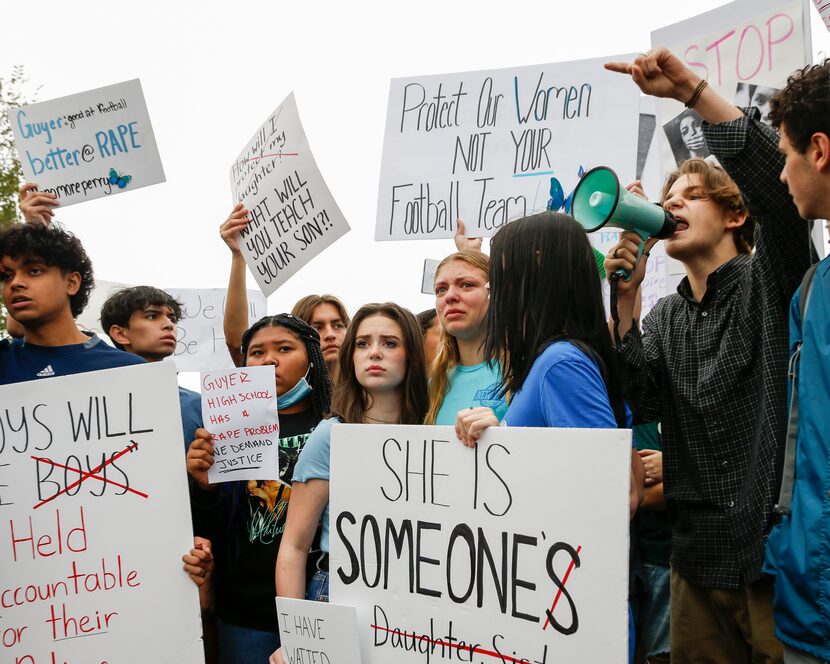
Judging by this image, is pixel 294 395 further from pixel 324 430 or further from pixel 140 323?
pixel 140 323

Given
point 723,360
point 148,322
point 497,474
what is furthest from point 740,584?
point 148,322

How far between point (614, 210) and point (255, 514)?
1711mm

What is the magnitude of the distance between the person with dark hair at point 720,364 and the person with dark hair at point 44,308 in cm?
207

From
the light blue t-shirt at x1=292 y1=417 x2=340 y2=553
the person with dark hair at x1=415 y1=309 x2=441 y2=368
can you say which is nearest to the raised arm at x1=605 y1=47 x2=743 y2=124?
the light blue t-shirt at x1=292 y1=417 x2=340 y2=553

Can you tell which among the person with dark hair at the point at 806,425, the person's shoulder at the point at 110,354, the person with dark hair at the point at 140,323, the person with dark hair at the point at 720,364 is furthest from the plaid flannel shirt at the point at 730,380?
the person with dark hair at the point at 140,323

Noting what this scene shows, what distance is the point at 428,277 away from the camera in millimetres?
5750

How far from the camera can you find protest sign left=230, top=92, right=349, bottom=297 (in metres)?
4.02

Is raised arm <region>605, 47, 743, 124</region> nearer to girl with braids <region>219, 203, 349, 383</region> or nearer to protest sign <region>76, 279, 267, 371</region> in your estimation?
girl with braids <region>219, 203, 349, 383</region>

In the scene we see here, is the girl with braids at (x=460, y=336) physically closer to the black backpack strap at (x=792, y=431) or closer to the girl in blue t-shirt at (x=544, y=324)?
the girl in blue t-shirt at (x=544, y=324)

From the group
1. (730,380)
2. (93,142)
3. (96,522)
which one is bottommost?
(96,522)

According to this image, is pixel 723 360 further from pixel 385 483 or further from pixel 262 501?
pixel 262 501

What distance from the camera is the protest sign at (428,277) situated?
5.70 m

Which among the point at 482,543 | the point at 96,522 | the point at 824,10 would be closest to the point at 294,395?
the point at 96,522

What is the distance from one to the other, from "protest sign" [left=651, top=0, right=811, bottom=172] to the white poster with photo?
0.20 m
